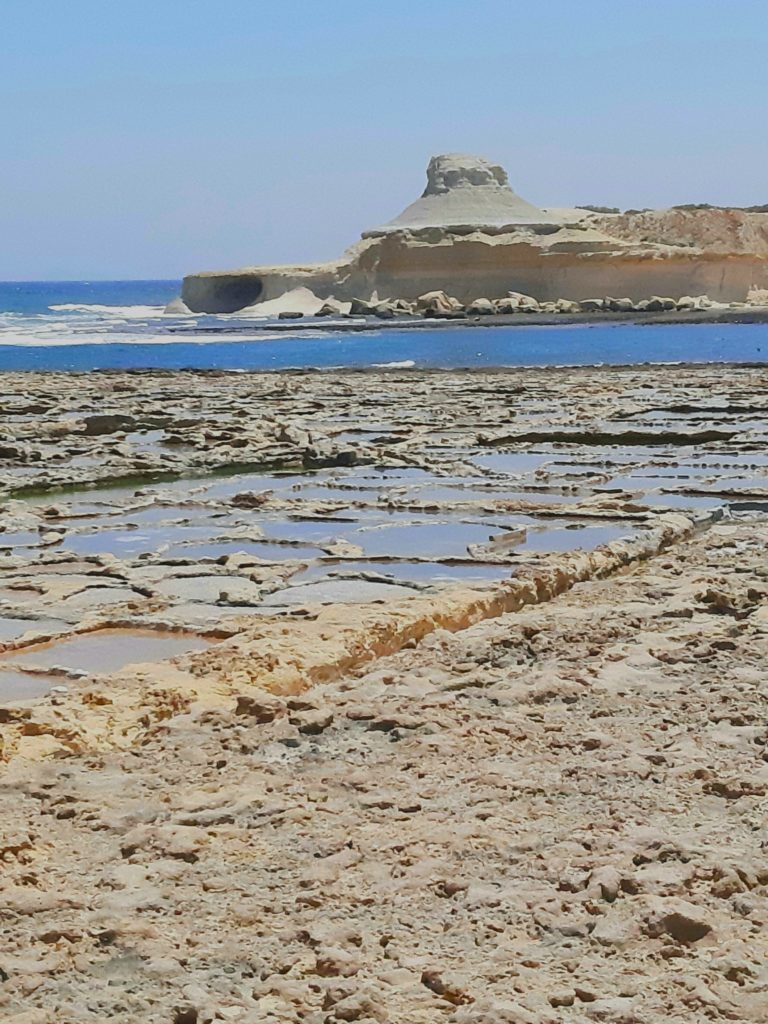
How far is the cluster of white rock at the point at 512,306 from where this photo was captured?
63031mm

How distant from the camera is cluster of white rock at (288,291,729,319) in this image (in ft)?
207

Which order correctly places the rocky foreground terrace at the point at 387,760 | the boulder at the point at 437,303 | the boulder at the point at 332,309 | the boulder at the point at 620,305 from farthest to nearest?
the boulder at the point at 332,309 → the boulder at the point at 437,303 → the boulder at the point at 620,305 → the rocky foreground terrace at the point at 387,760

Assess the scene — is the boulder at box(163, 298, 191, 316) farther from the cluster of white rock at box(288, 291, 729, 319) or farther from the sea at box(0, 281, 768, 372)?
the sea at box(0, 281, 768, 372)

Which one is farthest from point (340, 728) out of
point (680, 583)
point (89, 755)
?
point (680, 583)

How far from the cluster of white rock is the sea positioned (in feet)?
21.3

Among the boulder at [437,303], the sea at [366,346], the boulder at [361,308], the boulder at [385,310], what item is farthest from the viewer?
the boulder at [361,308]

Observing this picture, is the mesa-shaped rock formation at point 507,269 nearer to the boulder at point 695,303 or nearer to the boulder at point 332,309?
the boulder at point 695,303

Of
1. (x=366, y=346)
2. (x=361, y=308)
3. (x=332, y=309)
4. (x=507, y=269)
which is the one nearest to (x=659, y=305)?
(x=507, y=269)

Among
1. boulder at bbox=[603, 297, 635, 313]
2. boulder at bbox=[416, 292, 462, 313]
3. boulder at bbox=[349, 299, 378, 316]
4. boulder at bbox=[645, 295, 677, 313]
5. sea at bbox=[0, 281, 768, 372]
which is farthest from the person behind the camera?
boulder at bbox=[349, 299, 378, 316]

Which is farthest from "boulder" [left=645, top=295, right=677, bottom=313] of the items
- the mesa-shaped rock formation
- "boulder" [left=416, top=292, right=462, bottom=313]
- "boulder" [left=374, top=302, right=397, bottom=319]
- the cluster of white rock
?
"boulder" [left=374, top=302, right=397, bottom=319]

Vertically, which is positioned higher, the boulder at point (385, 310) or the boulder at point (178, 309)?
the boulder at point (178, 309)

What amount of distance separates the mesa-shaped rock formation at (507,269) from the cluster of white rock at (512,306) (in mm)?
938

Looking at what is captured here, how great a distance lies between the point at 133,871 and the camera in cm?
317

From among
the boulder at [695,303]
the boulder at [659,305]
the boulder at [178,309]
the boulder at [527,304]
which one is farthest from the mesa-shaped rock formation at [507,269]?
the boulder at [659,305]
